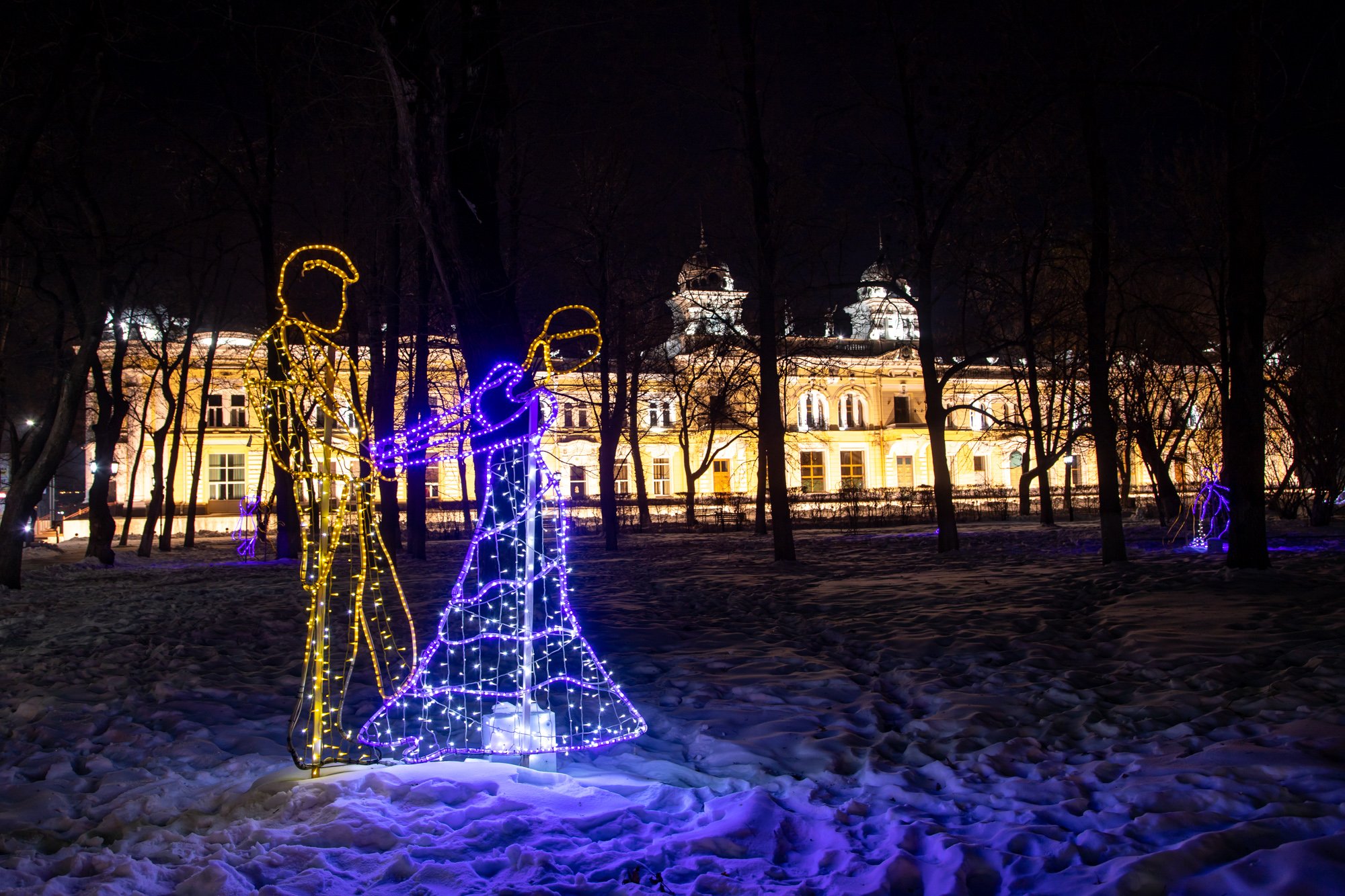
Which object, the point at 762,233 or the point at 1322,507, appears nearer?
the point at 762,233

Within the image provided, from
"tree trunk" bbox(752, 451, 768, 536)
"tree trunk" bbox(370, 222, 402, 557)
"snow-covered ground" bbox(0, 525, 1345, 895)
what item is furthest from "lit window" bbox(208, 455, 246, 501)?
"snow-covered ground" bbox(0, 525, 1345, 895)

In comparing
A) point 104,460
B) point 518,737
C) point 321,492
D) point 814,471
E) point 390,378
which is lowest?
point 518,737

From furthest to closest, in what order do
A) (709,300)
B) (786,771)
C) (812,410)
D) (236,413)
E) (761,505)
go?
(812,410) < (236,413) < (709,300) < (761,505) < (786,771)

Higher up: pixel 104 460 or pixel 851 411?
pixel 851 411

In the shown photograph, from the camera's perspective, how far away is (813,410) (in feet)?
193

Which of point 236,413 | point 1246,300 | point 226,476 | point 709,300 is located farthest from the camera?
point 236,413

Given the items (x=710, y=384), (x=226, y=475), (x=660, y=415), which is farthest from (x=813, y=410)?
(x=226, y=475)

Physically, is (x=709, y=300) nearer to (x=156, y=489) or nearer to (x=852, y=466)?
(x=156, y=489)

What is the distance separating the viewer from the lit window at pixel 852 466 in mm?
58781

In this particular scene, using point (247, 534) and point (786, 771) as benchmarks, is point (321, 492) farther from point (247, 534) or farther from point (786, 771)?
point (247, 534)

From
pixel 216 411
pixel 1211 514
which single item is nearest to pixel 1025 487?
pixel 1211 514

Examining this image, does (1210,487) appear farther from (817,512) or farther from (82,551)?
(82,551)

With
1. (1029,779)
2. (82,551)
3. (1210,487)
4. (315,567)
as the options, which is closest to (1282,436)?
(1210,487)

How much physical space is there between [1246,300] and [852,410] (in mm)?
50144
